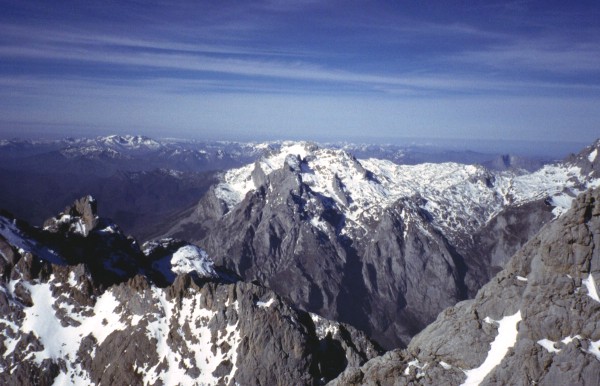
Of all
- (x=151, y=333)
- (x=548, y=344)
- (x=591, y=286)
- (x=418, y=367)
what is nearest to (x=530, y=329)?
(x=548, y=344)

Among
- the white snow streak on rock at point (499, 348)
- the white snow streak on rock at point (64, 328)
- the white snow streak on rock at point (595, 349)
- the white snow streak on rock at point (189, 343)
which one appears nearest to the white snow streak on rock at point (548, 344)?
the white snow streak on rock at point (499, 348)

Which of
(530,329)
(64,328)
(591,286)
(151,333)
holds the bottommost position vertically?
(64,328)

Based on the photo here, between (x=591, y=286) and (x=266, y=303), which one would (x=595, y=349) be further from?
(x=266, y=303)

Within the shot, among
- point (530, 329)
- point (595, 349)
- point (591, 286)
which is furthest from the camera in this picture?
point (530, 329)

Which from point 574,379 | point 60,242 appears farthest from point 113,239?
point 574,379

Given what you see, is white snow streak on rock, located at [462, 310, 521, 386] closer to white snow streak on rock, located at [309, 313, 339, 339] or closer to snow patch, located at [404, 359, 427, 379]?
snow patch, located at [404, 359, 427, 379]

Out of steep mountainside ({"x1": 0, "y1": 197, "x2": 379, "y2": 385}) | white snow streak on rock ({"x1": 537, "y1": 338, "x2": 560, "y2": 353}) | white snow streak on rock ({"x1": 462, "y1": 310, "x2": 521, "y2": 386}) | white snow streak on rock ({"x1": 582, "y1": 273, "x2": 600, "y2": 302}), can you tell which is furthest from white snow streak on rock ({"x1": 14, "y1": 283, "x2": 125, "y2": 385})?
white snow streak on rock ({"x1": 582, "y1": 273, "x2": 600, "y2": 302})

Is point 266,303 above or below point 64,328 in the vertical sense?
above

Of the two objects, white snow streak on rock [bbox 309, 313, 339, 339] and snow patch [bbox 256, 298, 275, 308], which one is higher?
snow patch [bbox 256, 298, 275, 308]
